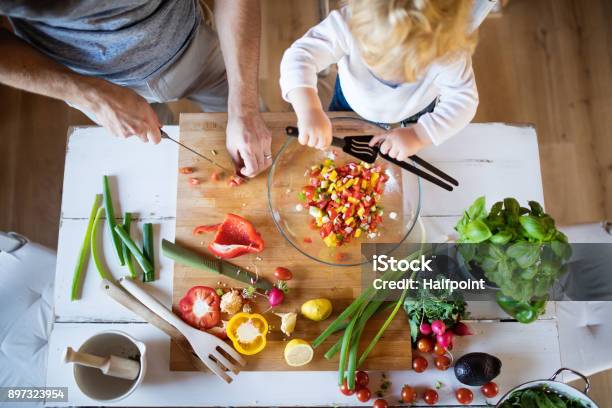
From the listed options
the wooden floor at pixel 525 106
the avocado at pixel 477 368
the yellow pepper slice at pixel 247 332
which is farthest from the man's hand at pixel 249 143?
the wooden floor at pixel 525 106

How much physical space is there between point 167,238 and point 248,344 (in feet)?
1.19

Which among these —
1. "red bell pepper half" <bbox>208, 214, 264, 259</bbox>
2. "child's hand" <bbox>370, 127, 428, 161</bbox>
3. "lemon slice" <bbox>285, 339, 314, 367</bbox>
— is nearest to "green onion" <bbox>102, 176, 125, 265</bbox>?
"red bell pepper half" <bbox>208, 214, 264, 259</bbox>

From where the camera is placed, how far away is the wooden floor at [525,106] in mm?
2004

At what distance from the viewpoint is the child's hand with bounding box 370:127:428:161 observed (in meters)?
1.09

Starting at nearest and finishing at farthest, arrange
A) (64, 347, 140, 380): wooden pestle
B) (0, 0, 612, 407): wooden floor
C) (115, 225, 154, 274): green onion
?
(64, 347, 140, 380): wooden pestle < (115, 225, 154, 274): green onion < (0, 0, 612, 407): wooden floor

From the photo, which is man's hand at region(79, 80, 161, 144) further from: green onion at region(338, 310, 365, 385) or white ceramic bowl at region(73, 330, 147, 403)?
green onion at region(338, 310, 365, 385)

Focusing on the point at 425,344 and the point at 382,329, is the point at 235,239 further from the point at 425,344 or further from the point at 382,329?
the point at 425,344

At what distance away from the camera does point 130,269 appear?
45.7 inches

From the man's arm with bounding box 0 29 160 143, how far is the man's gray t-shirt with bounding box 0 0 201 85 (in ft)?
0.20

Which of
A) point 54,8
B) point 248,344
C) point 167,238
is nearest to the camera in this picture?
point 54,8

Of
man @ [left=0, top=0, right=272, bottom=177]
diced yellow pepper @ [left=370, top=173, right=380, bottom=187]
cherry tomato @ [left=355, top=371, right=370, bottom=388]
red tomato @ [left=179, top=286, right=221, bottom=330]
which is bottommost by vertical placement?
cherry tomato @ [left=355, top=371, right=370, bottom=388]

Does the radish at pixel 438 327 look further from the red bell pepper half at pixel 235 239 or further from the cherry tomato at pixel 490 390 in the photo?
the red bell pepper half at pixel 235 239

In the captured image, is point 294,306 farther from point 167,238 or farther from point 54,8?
point 54,8

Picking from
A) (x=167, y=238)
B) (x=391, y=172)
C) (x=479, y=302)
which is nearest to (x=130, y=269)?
(x=167, y=238)
